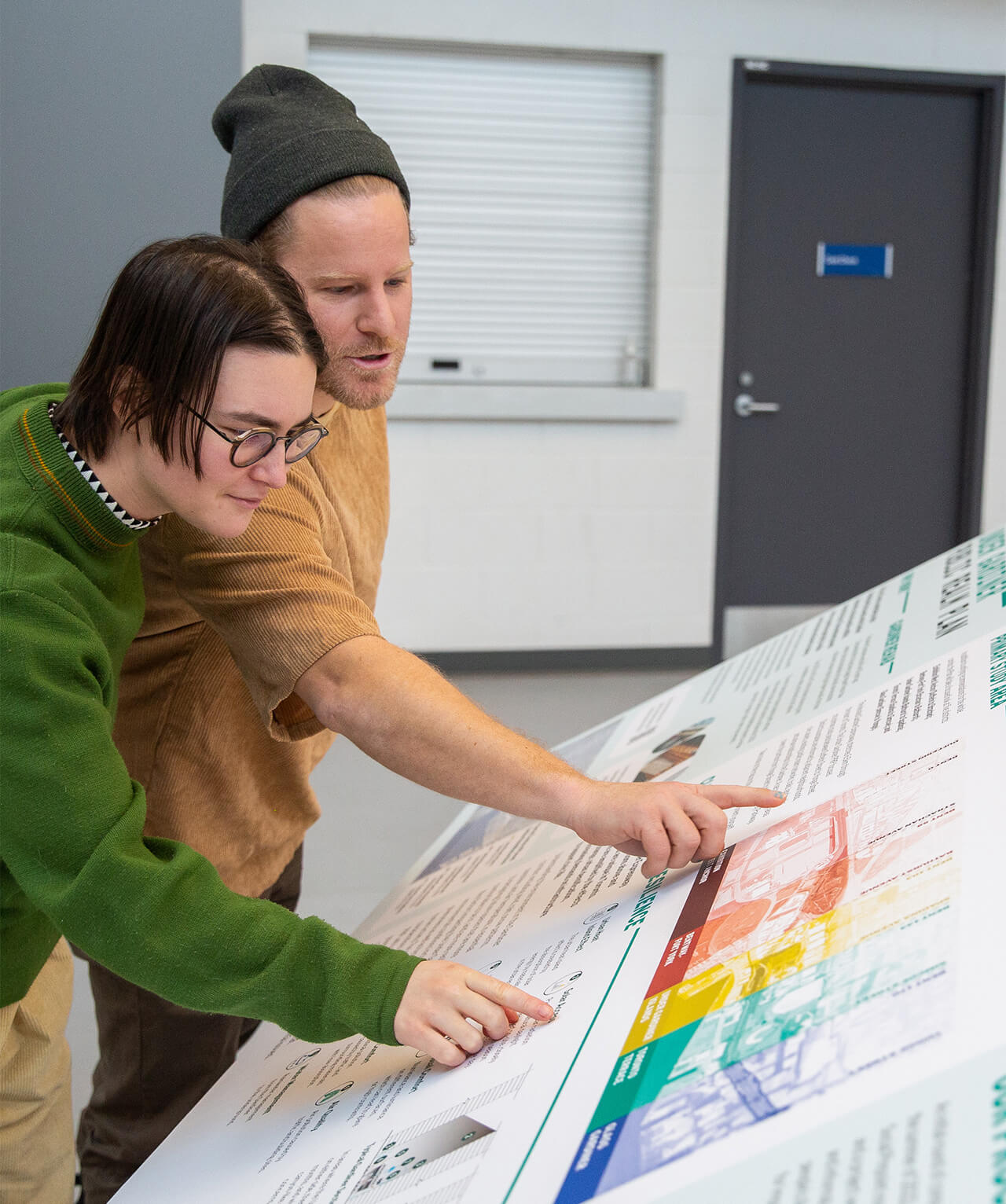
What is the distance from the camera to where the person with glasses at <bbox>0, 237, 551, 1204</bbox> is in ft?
2.14

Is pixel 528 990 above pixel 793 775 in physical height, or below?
below

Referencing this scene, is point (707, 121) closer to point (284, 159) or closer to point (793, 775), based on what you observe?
point (284, 159)

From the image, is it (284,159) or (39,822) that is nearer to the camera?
(39,822)

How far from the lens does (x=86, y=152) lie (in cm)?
114

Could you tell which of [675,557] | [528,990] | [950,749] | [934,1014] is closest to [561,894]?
[528,990]

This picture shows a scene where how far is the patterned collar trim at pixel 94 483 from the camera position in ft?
2.36

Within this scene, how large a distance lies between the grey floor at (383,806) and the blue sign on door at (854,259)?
179 centimetres

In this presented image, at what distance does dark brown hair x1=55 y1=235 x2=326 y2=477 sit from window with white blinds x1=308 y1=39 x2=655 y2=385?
3.55m

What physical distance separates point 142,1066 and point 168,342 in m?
0.82

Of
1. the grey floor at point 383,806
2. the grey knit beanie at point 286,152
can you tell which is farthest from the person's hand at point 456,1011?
the grey floor at point 383,806

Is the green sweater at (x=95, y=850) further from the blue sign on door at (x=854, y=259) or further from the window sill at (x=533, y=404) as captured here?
the blue sign on door at (x=854, y=259)

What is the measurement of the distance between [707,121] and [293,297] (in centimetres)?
384

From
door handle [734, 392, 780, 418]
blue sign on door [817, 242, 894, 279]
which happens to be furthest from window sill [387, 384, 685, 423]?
blue sign on door [817, 242, 894, 279]

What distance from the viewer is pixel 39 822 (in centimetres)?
65
